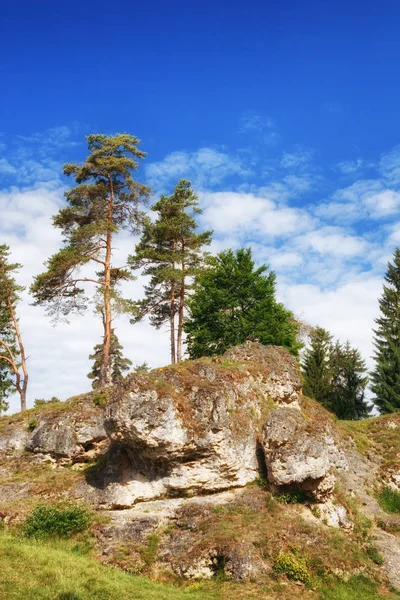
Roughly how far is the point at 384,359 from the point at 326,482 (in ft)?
73.8

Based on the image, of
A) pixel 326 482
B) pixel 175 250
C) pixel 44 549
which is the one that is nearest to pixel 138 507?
pixel 44 549

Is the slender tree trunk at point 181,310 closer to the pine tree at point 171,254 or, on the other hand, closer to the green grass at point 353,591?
the pine tree at point 171,254

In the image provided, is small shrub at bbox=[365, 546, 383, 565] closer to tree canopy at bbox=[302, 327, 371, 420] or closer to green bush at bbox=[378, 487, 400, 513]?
green bush at bbox=[378, 487, 400, 513]

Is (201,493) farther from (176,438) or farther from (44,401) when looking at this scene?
(44,401)

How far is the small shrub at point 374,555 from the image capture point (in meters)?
18.7

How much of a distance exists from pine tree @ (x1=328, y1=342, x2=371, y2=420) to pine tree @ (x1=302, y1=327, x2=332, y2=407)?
2.39 feet

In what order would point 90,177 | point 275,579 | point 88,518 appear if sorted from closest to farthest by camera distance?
point 275,579 → point 88,518 → point 90,177

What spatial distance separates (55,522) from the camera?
1898 centimetres

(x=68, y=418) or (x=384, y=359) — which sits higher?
(x=384, y=359)

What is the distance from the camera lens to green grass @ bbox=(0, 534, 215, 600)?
44.3 ft

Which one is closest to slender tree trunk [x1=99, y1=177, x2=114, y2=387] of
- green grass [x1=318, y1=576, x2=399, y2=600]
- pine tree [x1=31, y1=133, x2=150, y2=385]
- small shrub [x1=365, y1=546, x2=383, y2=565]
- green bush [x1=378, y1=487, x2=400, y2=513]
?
pine tree [x1=31, y1=133, x2=150, y2=385]

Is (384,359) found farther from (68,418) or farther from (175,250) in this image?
(68,418)

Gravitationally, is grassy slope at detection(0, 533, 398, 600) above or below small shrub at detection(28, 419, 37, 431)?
below

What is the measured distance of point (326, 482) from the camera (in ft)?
67.6
